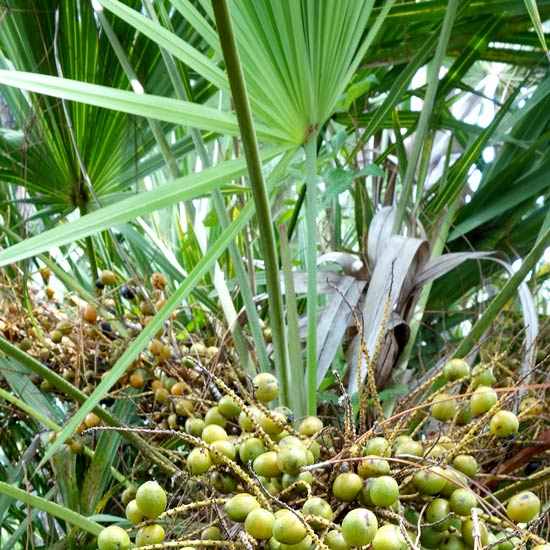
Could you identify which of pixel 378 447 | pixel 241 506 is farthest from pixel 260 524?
pixel 378 447

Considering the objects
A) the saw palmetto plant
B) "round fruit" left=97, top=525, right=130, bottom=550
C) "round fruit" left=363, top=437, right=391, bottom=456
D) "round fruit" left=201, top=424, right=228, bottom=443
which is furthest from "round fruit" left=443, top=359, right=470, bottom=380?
"round fruit" left=97, top=525, right=130, bottom=550

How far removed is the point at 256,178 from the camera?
778mm

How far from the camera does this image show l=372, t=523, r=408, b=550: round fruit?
0.57 m

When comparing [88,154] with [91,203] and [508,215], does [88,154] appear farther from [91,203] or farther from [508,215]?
[508,215]

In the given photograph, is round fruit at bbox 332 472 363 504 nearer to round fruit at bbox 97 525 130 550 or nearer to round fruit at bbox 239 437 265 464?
round fruit at bbox 239 437 265 464

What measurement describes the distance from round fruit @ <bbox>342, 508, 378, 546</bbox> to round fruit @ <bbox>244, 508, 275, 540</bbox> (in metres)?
0.07

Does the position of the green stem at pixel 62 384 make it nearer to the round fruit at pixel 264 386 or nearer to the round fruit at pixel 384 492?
the round fruit at pixel 264 386

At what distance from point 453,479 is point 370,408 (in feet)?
1.22

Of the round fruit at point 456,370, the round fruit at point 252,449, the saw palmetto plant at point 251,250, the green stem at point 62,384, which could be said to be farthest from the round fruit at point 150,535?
the round fruit at point 456,370

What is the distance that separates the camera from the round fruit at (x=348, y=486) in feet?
2.19

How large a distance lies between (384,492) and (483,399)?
0.16 metres

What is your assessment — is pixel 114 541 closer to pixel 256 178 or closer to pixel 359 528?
pixel 359 528

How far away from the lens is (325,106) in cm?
100

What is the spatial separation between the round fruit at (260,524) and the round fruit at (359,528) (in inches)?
2.7
